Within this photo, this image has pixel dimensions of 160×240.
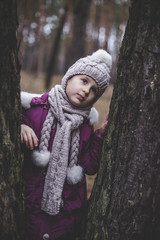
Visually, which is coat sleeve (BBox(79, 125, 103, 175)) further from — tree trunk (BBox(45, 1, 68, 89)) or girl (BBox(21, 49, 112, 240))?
tree trunk (BBox(45, 1, 68, 89))

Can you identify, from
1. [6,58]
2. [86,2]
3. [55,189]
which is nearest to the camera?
[6,58]

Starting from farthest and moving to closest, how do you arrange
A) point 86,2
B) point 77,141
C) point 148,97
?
point 86,2, point 77,141, point 148,97

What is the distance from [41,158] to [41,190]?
0.79ft

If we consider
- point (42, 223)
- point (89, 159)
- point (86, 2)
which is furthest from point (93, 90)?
point (86, 2)

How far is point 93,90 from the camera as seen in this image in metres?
1.65

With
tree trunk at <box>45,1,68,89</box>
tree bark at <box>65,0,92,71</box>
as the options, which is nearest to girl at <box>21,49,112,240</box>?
tree bark at <box>65,0,92,71</box>

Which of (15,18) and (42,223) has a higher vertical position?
(15,18)

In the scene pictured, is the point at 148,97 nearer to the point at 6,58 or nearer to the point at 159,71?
the point at 159,71

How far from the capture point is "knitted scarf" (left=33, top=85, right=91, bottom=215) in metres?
1.54

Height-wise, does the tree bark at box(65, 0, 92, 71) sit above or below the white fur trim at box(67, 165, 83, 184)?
above

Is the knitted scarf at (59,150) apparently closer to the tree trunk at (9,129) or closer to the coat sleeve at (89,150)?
the coat sleeve at (89,150)

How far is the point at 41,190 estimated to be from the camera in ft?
5.21

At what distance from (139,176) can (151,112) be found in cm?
35

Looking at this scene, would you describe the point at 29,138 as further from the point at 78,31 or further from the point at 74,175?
the point at 78,31
